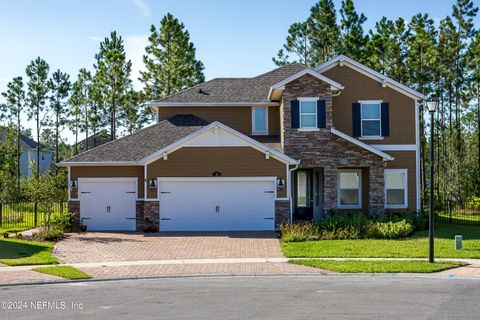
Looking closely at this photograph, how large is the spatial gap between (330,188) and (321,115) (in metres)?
3.37

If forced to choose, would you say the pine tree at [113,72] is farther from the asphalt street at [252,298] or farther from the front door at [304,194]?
the asphalt street at [252,298]

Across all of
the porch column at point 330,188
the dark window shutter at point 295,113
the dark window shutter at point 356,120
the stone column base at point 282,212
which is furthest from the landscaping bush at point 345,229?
the dark window shutter at point 356,120

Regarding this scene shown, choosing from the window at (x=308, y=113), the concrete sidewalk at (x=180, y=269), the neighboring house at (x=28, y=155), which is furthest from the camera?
the neighboring house at (x=28, y=155)

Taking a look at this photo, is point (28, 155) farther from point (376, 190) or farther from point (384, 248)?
point (384, 248)

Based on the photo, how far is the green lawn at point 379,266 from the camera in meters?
16.5

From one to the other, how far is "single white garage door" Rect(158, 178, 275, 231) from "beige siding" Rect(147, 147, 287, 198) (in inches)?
14.6

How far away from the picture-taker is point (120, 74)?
47438 mm

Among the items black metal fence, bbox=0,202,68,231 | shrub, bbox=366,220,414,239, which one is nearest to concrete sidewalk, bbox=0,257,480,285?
shrub, bbox=366,220,414,239

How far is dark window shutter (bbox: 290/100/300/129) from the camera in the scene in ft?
90.2

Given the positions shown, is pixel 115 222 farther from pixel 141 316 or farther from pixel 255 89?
pixel 141 316

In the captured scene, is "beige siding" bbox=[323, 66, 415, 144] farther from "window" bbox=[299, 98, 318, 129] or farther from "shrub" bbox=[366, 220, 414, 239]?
"shrub" bbox=[366, 220, 414, 239]

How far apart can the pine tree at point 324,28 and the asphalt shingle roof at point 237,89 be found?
1502 cm

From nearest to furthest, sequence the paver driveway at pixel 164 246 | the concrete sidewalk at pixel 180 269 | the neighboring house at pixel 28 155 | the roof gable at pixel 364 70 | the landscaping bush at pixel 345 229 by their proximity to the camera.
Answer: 1. the concrete sidewalk at pixel 180 269
2. the paver driveway at pixel 164 246
3. the landscaping bush at pixel 345 229
4. the roof gable at pixel 364 70
5. the neighboring house at pixel 28 155

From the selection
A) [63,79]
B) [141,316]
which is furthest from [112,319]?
[63,79]
